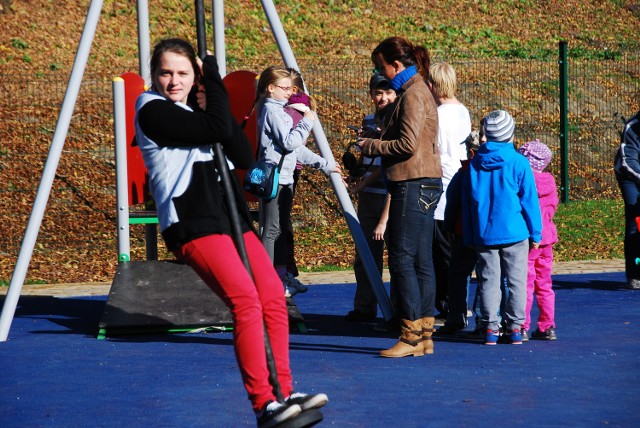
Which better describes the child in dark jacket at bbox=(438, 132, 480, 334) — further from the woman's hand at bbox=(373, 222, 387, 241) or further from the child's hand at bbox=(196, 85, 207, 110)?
the child's hand at bbox=(196, 85, 207, 110)

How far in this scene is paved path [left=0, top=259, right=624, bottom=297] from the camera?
10547 mm

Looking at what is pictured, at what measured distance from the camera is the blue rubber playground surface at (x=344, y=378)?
5527 mm

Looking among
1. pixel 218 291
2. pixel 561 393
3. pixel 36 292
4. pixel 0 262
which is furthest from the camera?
pixel 0 262

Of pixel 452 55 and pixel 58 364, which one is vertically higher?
pixel 452 55

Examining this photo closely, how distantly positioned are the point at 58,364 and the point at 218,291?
2.54m

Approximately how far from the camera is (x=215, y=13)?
31.6 ft

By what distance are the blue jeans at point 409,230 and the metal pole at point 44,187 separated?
2.51m

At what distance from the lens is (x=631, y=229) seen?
1016 cm

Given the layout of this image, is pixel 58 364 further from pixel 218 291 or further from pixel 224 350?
pixel 218 291

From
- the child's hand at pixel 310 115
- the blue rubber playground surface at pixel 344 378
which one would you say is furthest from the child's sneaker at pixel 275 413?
the child's hand at pixel 310 115

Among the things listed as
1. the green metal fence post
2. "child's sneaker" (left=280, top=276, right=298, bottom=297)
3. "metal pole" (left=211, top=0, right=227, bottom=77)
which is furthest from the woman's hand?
the green metal fence post

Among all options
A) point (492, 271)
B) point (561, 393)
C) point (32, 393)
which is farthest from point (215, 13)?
point (561, 393)

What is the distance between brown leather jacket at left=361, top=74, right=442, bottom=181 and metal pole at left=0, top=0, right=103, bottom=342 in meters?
2.29

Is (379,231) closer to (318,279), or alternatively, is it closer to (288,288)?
(288,288)
